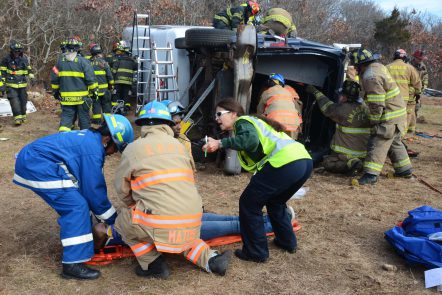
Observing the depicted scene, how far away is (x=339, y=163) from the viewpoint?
6.11m

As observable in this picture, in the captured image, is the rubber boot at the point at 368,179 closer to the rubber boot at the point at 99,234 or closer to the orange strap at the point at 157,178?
the orange strap at the point at 157,178

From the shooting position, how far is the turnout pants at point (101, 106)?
8566 mm

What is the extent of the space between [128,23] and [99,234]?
1344cm

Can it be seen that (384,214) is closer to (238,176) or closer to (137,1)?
(238,176)

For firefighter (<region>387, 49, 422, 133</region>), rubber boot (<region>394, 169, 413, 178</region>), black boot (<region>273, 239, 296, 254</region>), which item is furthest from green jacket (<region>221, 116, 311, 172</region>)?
firefighter (<region>387, 49, 422, 133</region>)

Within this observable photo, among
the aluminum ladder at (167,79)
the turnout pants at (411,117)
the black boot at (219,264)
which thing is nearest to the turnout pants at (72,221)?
the black boot at (219,264)

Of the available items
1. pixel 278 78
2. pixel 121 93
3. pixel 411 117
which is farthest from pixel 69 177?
pixel 411 117

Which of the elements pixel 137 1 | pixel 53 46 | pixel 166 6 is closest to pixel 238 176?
pixel 53 46

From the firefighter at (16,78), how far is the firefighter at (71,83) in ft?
7.53

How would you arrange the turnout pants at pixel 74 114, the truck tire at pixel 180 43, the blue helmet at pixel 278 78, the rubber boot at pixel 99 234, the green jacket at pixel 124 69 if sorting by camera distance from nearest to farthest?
the rubber boot at pixel 99 234, the blue helmet at pixel 278 78, the truck tire at pixel 180 43, the turnout pants at pixel 74 114, the green jacket at pixel 124 69

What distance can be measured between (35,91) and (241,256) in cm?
1071

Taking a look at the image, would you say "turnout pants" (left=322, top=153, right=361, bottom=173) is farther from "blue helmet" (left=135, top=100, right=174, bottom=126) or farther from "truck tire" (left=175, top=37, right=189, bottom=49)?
"blue helmet" (left=135, top=100, right=174, bottom=126)

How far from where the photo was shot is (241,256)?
11.7 feet

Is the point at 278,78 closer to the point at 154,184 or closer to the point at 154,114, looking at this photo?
the point at 154,114
